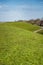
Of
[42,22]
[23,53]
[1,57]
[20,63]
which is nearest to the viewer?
[20,63]

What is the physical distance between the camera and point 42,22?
109562mm

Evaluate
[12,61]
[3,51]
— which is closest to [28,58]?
[12,61]

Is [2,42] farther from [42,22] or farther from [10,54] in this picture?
[42,22]

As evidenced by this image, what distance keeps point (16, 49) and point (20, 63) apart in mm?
4810

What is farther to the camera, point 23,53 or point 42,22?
point 42,22

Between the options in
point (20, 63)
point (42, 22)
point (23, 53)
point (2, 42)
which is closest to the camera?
point (20, 63)

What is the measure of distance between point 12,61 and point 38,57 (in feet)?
13.0

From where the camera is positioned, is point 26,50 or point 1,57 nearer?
point 1,57

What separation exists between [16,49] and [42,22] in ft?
289

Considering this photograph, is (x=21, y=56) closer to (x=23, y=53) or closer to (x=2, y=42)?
(x=23, y=53)

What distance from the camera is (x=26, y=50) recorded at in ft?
76.7

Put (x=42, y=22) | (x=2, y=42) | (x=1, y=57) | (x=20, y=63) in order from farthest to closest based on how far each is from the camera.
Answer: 1. (x=42, y=22)
2. (x=2, y=42)
3. (x=1, y=57)
4. (x=20, y=63)

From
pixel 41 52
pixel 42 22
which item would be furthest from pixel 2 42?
pixel 42 22

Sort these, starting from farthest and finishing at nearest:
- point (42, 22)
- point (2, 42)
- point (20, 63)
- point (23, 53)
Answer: point (42, 22) < point (2, 42) < point (23, 53) < point (20, 63)
